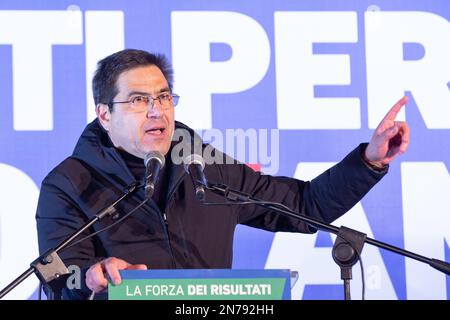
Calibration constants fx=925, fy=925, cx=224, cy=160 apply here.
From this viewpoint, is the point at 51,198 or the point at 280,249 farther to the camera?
the point at 280,249

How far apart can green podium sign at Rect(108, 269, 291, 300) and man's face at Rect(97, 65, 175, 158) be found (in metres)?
1.06

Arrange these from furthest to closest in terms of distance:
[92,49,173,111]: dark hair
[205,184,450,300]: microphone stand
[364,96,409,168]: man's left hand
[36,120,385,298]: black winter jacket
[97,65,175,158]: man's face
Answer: [92,49,173,111]: dark hair < [97,65,175,158]: man's face < [36,120,385,298]: black winter jacket < [364,96,409,168]: man's left hand < [205,184,450,300]: microphone stand

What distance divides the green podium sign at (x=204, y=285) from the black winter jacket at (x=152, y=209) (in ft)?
2.77

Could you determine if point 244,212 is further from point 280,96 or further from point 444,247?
point 444,247

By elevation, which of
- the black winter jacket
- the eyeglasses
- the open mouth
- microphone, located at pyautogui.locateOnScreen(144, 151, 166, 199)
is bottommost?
the black winter jacket

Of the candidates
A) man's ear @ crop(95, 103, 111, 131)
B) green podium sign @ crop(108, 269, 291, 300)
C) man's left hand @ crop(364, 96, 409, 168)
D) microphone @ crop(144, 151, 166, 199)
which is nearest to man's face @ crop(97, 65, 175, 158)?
man's ear @ crop(95, 103, 111, 131)

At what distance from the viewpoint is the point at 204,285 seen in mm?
2191

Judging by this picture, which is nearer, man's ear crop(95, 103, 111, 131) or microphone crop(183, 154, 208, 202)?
microphone crop(183, 154, 208, 202)

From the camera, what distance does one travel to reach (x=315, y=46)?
13.3ft

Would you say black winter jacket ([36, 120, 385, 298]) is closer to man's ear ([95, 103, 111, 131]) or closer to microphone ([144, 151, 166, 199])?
man's ear ([95, 103, 111, 131])

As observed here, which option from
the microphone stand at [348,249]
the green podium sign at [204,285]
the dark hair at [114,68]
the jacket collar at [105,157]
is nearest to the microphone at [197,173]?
the microphone stand at [348,249]

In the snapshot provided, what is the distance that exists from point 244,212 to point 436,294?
1.09m

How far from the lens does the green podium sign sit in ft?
7.16

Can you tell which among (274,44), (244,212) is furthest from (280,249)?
(274,44)
